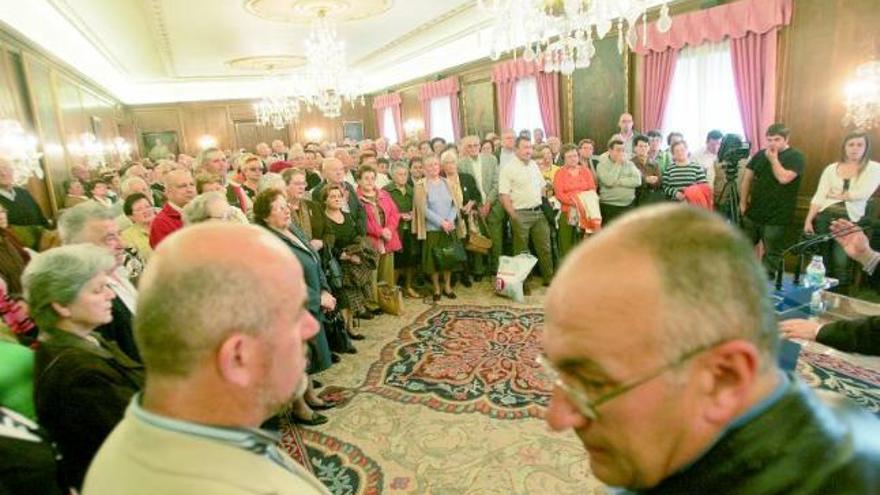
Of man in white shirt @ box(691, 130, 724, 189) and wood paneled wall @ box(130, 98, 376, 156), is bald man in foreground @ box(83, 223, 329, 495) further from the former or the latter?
wood paneled wall @ box(130, 98, 376, 156)

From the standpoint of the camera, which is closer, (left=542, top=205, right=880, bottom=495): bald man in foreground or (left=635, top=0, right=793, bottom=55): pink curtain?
(left=542, top=205, right=880, bottom=495): bald man in foreground

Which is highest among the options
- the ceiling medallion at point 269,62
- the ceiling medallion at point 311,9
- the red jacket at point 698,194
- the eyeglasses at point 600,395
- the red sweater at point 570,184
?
the ceiling medallion at point 269,62

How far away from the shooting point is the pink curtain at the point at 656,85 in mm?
6820

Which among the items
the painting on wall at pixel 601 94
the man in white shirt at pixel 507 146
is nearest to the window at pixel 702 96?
the painting on wall at pixel 601 94

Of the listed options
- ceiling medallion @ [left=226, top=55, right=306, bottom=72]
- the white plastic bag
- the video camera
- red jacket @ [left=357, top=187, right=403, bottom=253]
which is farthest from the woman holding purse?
ceiling medallion @ [left=226, top=55, right=306, bottom=72]

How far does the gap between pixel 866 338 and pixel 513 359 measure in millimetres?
2498

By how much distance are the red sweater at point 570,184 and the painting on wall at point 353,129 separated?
13.4 meters

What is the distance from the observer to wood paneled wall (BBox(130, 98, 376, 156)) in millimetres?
15711

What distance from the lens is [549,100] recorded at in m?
9.09

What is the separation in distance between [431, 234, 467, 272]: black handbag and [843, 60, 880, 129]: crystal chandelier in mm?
4068

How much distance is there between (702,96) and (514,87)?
4132mm

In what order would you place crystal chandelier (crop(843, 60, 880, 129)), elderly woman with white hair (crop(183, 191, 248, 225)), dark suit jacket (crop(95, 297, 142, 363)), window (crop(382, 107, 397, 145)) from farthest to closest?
window (crop(382, 107, 397, 145)), crystal chandelier (crop(843, 60, 880, 129)), elderly woman with white hair (crop(183, 191, 248, 225)), dark suit jacket (crop(95, 297, 142, 363))

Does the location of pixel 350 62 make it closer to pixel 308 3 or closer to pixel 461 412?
pixel 308 3

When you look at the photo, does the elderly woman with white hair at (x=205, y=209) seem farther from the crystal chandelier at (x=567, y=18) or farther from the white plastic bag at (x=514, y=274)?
the white plastic bag at (x=514, y=274)
